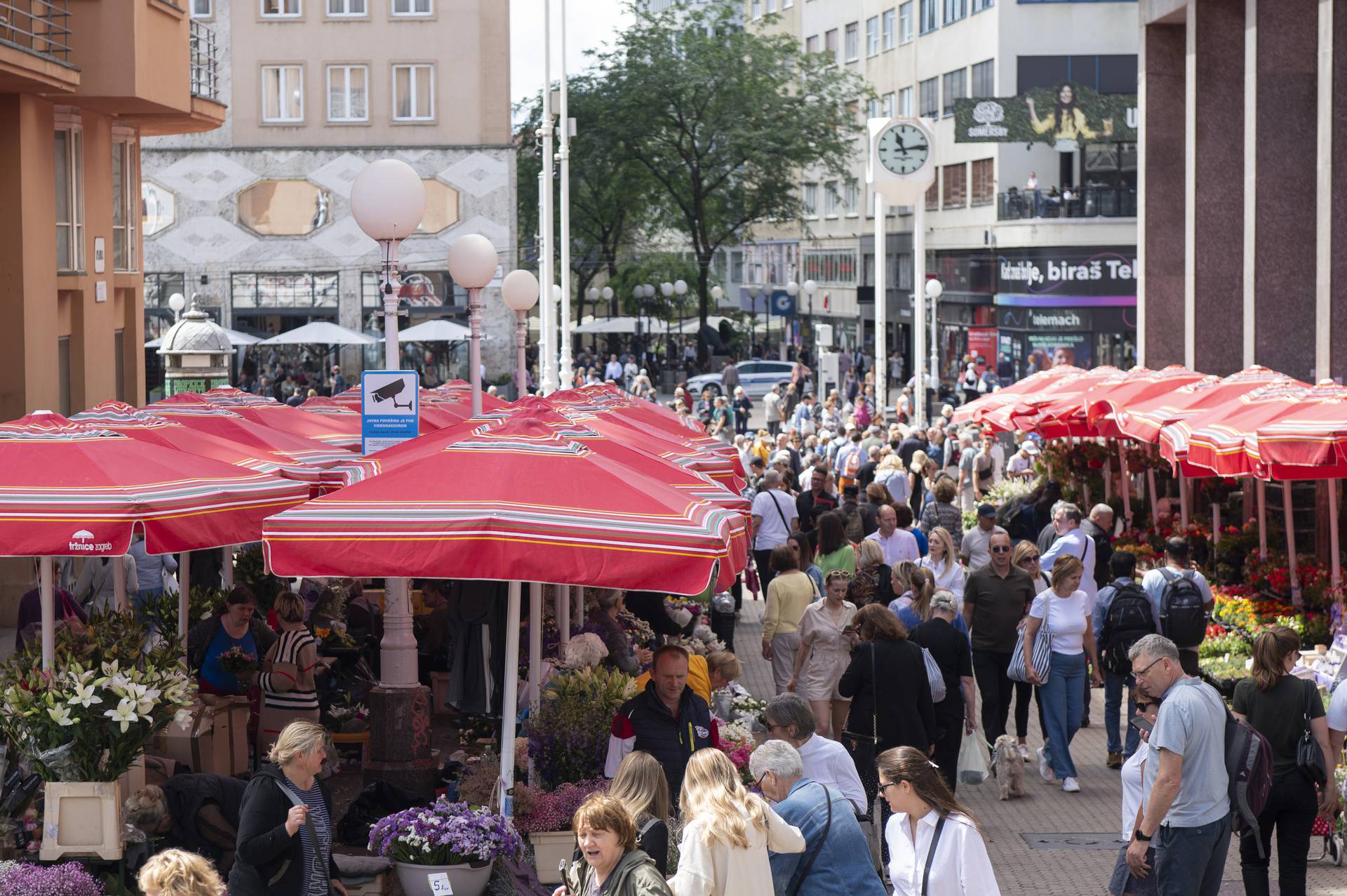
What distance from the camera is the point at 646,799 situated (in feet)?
22.6

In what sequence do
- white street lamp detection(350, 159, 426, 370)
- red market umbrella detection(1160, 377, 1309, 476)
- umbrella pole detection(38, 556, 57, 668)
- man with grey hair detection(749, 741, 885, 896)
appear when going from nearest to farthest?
man with grey hair detection(749, 741, 885, 896) → umbrella pole detection(38, 556, 57, 668) → white street lamp detection(350, 159, 426, 370) → red market umbrella detection(1160, 377, 1309, 476)

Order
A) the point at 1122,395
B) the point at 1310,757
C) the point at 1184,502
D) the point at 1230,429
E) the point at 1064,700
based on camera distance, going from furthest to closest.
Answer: the point at 1122,395 → the point at 1184,502 → the point at 1230,429 → the point at 1064,700 → the point at 1310,757

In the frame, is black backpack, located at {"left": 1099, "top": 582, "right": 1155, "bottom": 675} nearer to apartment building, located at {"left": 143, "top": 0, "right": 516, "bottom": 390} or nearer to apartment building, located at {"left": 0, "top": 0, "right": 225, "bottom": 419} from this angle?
apartment building, located at {"left": 0, "top": 0, "right": 225, "bottom": 419}

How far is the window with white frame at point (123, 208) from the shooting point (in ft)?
82.9

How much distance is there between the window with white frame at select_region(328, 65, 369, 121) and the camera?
181 feet

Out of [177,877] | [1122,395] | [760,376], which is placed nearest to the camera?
[177,877]

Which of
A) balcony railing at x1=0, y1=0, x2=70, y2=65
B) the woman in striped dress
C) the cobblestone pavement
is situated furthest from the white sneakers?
balcony railing at x1=0, y1=0, x2=70, y2=65

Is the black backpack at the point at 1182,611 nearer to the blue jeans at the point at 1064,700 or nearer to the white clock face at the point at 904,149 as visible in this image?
the blue jeans at the point at 1064,700

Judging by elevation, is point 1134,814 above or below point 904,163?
below

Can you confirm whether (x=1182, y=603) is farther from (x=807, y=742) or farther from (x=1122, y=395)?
(x=1122, y=395)

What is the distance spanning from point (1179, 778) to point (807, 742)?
1.72 metres

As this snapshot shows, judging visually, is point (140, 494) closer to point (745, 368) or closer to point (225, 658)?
point (225, 658)

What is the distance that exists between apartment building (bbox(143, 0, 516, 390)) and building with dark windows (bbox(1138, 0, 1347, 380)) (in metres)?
28.4

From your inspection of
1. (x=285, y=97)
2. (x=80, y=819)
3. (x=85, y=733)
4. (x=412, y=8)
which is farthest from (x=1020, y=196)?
(x=80, y=819)
